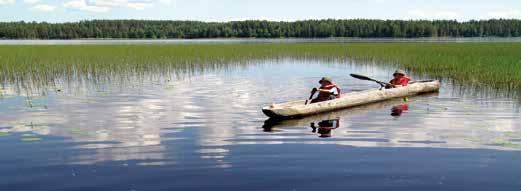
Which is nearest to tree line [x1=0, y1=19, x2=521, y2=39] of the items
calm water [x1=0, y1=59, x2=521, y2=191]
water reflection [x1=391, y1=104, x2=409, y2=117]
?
water reflection [x1=391, y1=104, x2=409, y2=117]

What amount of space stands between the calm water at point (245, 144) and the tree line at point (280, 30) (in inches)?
4294

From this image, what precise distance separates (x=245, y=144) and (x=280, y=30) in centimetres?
11906

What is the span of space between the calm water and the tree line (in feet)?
358

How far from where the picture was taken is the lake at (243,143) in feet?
22.4

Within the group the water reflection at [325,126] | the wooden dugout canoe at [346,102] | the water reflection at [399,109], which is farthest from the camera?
Answer: the water reflection at [399,109]

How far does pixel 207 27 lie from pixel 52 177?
413 ft

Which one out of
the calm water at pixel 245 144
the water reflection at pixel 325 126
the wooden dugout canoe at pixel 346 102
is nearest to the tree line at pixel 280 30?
the wooden dugout canoe at pixel 346 102

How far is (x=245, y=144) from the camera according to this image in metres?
8.98

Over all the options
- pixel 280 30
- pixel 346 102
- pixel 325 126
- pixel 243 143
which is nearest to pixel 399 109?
pixel 346 102

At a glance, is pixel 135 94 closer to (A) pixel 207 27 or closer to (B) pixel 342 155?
(B) pixel 342 155

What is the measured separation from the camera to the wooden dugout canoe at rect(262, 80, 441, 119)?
11156 mm

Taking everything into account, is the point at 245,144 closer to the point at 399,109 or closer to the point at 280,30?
the point at 399,109

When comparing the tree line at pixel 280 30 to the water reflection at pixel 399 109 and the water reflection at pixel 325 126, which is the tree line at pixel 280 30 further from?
the water reflection at pixel 325 126

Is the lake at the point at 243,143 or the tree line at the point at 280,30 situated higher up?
the tree line at the point at 280,30
